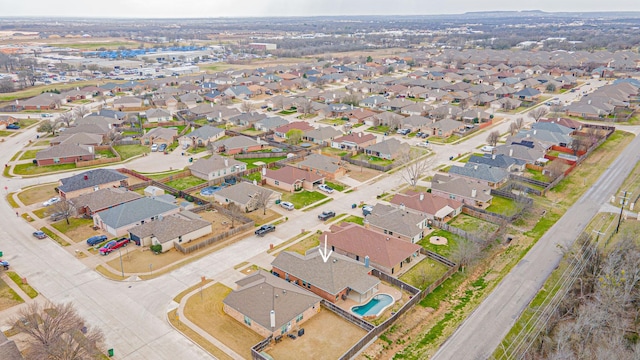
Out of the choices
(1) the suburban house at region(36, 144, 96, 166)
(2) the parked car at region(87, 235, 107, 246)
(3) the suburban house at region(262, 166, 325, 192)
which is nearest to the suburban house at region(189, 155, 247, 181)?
(3) the suburban house at region(262, 166, 325, 192)

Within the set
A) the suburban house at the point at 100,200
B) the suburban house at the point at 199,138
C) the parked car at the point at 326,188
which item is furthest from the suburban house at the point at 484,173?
the suburban house at the point at 199,138

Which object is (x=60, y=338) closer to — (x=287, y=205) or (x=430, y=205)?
(x=287, y=205)

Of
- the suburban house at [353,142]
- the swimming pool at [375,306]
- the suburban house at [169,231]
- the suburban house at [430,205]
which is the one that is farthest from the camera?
the suburban house at [353,142]

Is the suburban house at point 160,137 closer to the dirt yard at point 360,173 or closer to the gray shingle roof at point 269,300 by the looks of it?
the dirt yard at point 360,173

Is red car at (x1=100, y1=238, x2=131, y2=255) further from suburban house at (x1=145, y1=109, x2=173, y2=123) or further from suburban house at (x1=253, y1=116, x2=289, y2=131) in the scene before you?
suburban house at (x1=145, y1=109, x2=173, y2=123)

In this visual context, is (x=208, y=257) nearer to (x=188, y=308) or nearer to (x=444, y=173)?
(x=188, y=308)

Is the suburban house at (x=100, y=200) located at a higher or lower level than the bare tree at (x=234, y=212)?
higher

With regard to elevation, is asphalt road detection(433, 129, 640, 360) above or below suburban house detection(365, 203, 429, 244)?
below
